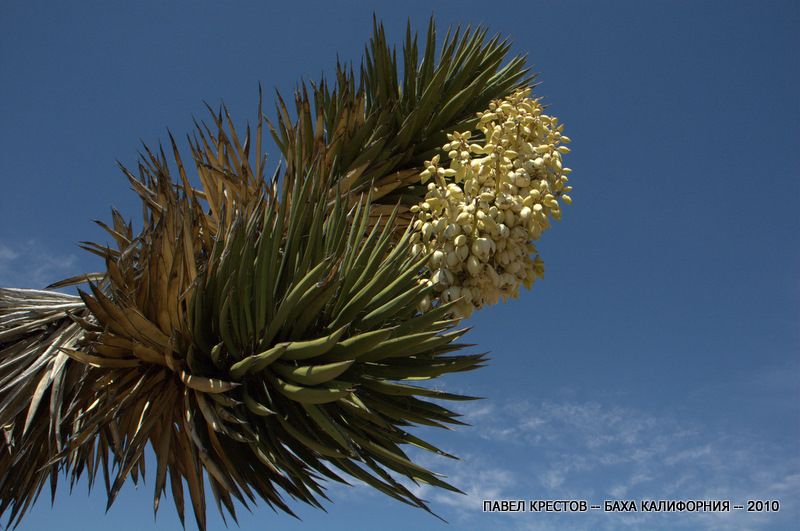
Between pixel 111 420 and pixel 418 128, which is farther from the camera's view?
pixel 418 128

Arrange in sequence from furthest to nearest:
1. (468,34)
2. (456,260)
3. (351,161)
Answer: (468,34)
(351,161)
(456,260)

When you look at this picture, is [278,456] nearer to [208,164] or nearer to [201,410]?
[201,410]

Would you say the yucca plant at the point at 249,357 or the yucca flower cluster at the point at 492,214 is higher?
the yucca flower cluster at the point at 492,214

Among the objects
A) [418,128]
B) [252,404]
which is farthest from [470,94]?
[252,404]

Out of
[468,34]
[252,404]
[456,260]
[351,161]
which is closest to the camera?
[252,404]

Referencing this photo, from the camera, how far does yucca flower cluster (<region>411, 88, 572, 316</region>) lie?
3.46m

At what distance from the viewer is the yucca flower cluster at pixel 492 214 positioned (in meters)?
3.46

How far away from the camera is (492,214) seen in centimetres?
346

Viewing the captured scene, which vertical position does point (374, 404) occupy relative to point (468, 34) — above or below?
below

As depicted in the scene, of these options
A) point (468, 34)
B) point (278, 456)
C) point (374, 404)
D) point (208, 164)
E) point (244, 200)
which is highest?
point (468, 34)

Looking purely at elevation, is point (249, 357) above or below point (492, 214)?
below

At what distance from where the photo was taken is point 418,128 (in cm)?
451

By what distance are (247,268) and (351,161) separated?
1267 mm

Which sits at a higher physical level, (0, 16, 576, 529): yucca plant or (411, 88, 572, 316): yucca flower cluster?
(411, 88, 572, 316): yucca flower cluster
